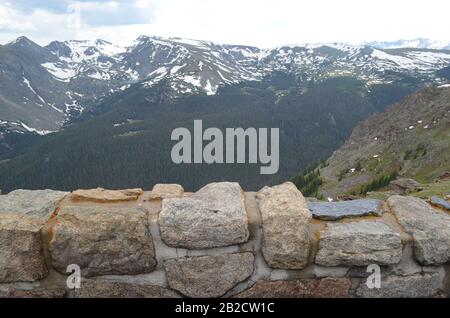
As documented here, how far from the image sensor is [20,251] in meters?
5.13

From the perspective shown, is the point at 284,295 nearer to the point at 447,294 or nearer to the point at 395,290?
the point at 395,290

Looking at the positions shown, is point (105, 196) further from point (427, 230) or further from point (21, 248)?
point (427, 230)

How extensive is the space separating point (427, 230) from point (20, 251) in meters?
5.14

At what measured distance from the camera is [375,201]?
6.27 meters

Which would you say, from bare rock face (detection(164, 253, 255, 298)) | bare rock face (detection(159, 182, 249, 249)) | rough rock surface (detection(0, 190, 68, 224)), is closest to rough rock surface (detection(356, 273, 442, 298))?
bare rock face (detection(164, 253, 255, 298))

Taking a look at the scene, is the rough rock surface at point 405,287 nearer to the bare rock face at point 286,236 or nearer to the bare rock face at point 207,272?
the bare rock face at point 286,236

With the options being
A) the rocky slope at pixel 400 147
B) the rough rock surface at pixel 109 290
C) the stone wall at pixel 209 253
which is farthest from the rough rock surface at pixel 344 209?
the rocky slope at pixel 400 147

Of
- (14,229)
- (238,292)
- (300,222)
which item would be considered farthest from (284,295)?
(14,229)

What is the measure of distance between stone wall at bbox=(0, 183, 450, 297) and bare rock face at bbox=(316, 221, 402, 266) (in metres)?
0.01

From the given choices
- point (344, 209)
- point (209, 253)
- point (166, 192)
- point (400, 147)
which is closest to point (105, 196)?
point (166, 192)

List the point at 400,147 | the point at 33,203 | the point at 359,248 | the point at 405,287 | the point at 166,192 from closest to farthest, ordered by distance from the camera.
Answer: the point at 359,248, the point at 405,287, the point at 33,203, the point at 166,192, the point at 400,147

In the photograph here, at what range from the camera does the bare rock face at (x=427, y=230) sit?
209 inches

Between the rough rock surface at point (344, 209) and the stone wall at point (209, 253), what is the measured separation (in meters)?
0.25
